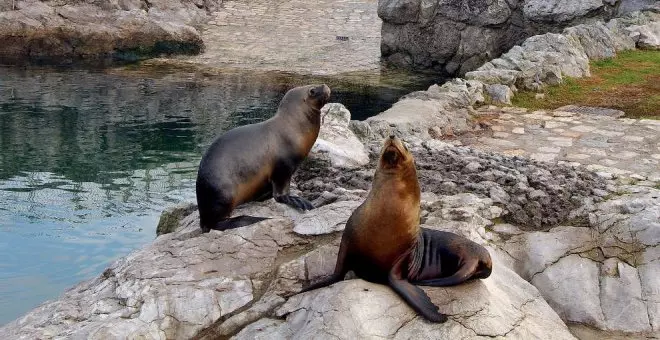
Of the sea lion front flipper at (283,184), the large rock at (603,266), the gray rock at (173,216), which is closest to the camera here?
the large rock at (603,266)

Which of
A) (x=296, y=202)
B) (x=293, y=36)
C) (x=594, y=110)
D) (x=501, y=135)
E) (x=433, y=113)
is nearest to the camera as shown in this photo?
(x=296, y=202)

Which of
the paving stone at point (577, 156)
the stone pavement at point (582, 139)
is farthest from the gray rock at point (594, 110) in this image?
the paving stone at point (577, 156)

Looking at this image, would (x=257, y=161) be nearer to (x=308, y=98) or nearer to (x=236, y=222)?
(x=236, y=222)

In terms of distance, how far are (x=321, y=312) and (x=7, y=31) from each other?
1749 cm

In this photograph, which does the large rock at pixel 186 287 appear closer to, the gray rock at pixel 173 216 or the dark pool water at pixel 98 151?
the gray rock at pixel 173 216

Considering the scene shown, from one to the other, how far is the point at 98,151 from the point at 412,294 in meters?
8.71

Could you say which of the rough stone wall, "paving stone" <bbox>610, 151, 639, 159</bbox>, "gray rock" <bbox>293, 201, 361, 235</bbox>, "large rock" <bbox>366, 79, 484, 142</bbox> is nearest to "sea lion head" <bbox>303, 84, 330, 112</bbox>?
"gray rock" <bbox>293, 201, 361, 235</bbox>

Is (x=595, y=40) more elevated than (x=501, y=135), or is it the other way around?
(x=595, y=40)

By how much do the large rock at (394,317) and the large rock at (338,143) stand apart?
244 cm

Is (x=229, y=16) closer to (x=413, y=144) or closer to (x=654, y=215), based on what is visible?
(x=413, y=144)

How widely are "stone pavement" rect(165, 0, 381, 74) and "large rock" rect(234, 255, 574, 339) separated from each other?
14.1 m

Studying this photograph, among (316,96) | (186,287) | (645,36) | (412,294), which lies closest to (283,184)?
(316,96)

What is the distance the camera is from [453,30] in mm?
18797

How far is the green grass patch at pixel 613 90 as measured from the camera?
34.0 ft
